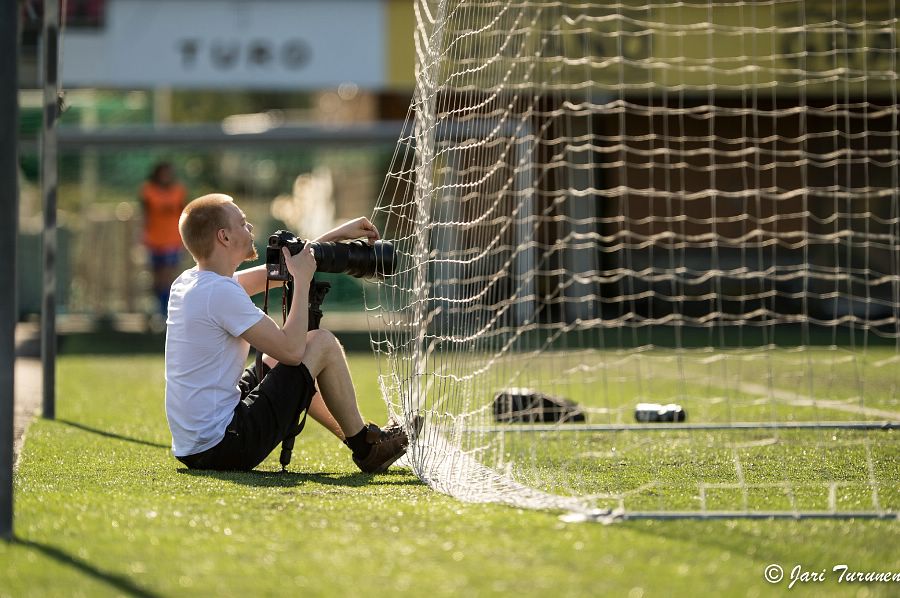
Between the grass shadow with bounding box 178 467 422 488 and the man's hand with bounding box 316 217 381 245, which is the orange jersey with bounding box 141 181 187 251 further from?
the grass shadow with bounding box 178 467 422 488

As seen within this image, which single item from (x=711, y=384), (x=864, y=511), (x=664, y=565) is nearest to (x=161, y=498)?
(x=664, y=565)

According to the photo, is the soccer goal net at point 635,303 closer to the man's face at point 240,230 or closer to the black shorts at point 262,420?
the black shorts at point 262,420

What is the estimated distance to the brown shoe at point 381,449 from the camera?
16.3 feet

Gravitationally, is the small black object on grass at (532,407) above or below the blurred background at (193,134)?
below

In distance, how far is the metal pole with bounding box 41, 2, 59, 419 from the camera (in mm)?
7105

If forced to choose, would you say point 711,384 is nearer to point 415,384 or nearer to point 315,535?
point 415,384

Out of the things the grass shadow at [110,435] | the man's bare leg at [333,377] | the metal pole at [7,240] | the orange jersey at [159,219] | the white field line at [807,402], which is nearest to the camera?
the metal pole at [7,240]

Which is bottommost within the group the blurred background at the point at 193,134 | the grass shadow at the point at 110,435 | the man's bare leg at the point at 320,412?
the grass shadow at the point at 110,435

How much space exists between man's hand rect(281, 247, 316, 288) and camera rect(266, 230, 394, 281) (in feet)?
0.10

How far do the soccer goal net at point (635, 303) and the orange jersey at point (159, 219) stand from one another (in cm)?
350

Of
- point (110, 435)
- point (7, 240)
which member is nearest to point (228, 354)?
point (7, 240)

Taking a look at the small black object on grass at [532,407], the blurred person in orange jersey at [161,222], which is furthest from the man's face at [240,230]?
the blurred person in orange jersey at [161,222]

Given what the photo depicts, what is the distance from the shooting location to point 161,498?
13.9 ft

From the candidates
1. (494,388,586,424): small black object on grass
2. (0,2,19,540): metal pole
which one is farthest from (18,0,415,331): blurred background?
(0,2,19,540): metal pole
